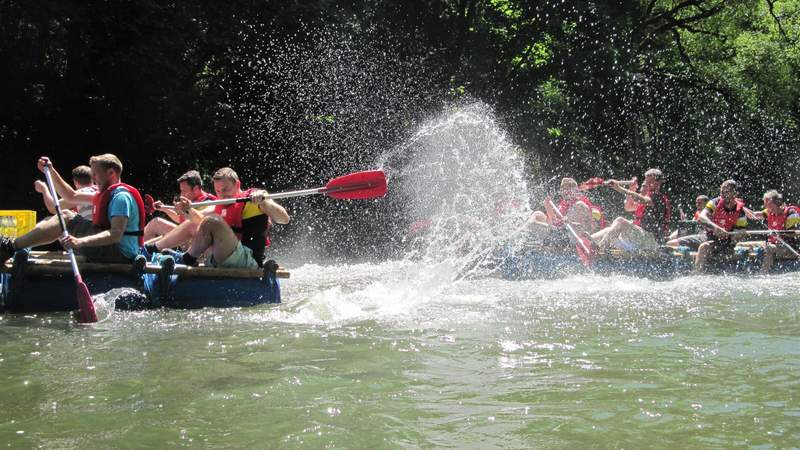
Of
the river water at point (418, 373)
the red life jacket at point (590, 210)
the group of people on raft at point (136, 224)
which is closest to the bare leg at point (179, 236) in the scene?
the group of people on raft at point (136, 224)

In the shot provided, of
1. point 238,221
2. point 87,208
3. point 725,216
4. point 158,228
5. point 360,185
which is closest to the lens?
point 238,221

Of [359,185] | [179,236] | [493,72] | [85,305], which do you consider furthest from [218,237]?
[493,72]

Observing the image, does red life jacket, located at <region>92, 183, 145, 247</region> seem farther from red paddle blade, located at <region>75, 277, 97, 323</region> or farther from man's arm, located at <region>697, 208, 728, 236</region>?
man's arm, located at <region>697, 208, 728, 236</region>

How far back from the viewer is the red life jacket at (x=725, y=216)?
1224 cm

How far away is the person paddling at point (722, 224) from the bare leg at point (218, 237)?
684cm

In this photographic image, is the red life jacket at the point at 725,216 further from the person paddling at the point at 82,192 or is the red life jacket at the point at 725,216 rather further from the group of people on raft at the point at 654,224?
the person paddling at the point at 82,192

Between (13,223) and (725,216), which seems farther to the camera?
(725,216)

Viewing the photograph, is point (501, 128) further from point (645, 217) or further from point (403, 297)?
point (403, 297)

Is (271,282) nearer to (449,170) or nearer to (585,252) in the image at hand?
(585,252)

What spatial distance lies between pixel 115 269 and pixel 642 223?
743cm

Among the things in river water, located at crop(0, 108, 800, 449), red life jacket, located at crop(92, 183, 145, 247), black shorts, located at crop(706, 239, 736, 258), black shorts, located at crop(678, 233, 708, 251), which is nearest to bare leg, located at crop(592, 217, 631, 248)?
black shorts, located at crop(706, 239, 736, 258)

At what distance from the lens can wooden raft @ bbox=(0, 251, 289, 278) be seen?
7281 millimetres

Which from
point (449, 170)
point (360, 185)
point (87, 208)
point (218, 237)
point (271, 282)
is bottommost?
point (271, 282)

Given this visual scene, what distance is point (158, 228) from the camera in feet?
32.0
